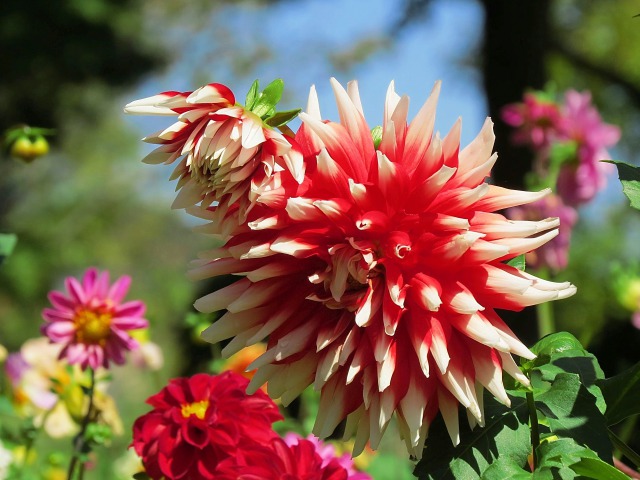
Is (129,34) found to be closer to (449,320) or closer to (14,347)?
(14,347)

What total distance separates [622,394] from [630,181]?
0.47 feet

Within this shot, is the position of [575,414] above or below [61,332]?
below

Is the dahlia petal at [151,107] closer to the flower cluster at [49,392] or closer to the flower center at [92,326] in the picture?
the flower center at [92,326]

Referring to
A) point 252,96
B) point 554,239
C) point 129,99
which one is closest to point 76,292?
point 252,96

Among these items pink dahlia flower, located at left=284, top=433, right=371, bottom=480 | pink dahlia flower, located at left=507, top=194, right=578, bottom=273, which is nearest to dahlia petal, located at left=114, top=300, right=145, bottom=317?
pink dahlia flower, located at left=284, top=433, right=371, bottom=480

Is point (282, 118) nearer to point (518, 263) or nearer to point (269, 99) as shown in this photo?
point (269, 99)

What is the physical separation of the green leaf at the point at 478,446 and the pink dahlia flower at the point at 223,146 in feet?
0.60

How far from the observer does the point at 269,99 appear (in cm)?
50

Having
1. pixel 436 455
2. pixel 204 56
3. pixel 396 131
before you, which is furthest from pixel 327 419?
pixel 204 56

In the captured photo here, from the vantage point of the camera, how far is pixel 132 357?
1.46 m

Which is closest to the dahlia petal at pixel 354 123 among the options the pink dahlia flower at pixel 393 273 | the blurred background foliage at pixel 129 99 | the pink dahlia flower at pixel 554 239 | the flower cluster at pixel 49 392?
the pink dahlia flower at pixel 393 273

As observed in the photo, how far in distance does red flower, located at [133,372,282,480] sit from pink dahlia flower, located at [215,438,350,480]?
16mm

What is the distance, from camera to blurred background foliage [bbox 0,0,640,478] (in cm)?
777

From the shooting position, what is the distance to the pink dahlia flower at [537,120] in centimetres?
195
